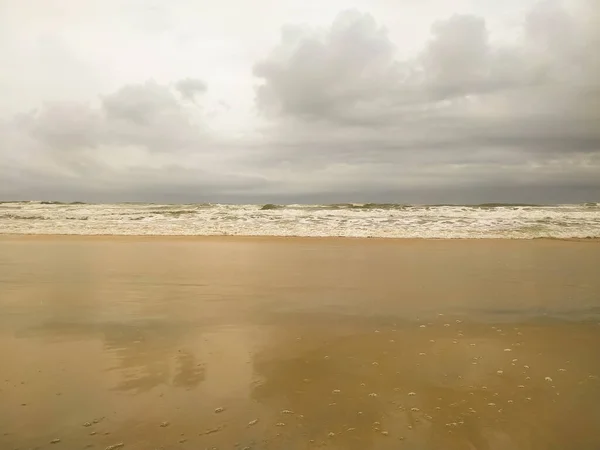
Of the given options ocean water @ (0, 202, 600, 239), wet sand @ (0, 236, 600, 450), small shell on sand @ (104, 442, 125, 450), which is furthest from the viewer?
ocean water @ (0, 202, 600, 239)

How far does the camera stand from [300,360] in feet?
19.2

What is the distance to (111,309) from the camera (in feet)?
28.3

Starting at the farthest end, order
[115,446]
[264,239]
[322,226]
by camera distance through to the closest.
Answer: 1. [322,226]
2. [264,239]
3. [115,446]

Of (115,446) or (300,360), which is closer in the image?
(115,446)

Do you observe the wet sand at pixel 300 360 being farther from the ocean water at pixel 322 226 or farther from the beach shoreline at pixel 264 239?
the ocean water at pixel 322 226

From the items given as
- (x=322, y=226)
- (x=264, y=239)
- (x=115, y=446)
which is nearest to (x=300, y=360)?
(x=115, y=446)

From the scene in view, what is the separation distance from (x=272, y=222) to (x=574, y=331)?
80.4ft

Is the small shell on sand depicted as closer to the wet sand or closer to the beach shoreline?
the wet sand

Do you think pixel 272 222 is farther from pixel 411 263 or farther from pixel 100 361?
pixel 100 361

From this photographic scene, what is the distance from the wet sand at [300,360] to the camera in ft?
13.3

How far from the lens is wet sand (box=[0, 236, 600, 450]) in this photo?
4062 millimetres

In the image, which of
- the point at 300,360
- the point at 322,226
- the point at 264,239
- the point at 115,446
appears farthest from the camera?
the point at 322,226

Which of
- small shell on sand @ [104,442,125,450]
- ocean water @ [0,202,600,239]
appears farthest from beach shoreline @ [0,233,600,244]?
small shell on sand @ [104,442,125,450]

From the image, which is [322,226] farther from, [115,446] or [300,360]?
[115,446]
